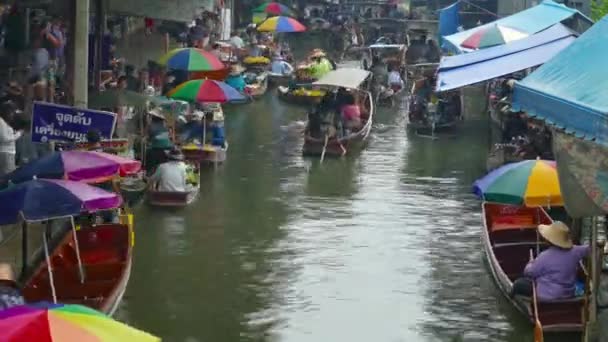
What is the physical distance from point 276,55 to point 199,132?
13.9 metres

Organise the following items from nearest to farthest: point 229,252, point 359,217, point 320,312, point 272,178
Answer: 1. point 320,312
2. point 229,252
3. point 359,217
4. point 272,178

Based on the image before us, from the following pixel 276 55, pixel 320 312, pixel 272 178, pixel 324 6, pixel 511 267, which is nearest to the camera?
pixel 320 312

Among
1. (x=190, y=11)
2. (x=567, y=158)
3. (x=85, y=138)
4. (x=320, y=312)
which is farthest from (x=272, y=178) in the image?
(x=567, y=158)

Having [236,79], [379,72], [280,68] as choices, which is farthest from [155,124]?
[280,68]

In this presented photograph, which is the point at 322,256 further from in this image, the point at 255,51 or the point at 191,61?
the point at 255,51

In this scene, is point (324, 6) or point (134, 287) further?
point (324, 6)

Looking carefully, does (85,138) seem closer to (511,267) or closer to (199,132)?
(511,267)

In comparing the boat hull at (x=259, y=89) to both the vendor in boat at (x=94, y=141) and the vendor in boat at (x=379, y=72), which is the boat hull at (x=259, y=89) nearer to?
the vendor in boat at (x=379, y=72)

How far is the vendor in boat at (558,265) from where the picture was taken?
11203mm

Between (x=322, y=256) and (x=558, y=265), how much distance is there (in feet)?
14.9

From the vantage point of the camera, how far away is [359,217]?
17641 millimetres

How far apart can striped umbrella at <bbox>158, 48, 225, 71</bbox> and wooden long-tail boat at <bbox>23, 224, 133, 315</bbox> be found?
8.36 meters

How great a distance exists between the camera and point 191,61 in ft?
71.6

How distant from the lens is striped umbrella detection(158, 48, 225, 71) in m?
21.8
